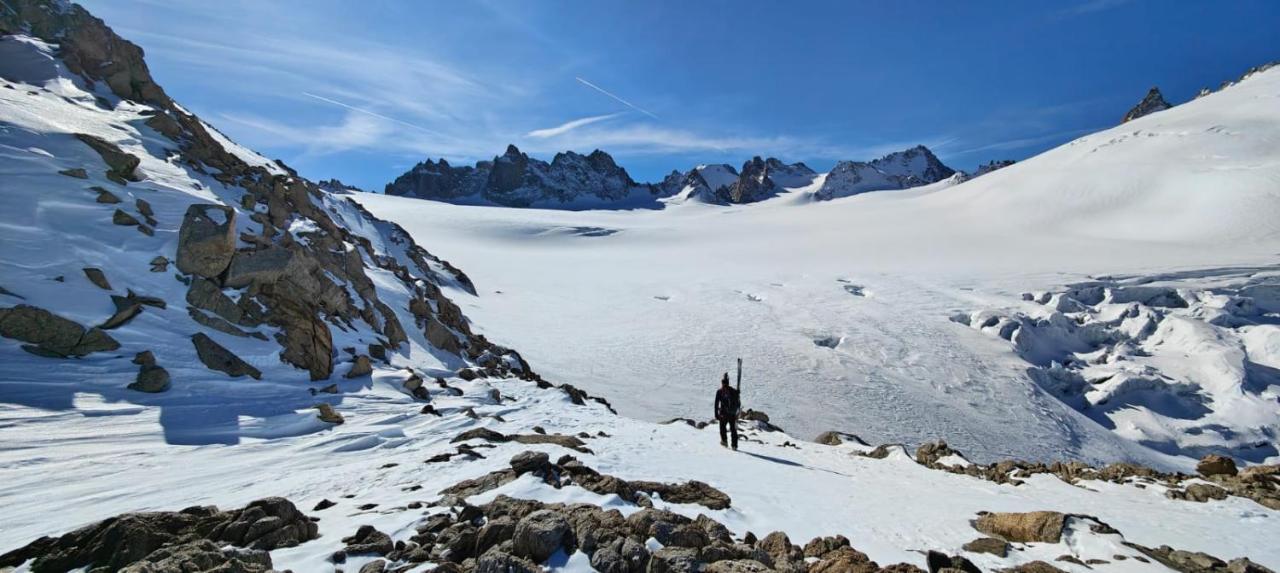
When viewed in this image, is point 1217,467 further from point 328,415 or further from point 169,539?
point 328,415

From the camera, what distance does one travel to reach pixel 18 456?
6492 mm

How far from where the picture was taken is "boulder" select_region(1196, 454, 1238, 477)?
9.32 m

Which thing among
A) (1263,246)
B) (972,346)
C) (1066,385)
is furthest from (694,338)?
(1263,246)

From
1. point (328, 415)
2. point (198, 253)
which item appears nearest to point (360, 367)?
point (328, 415)

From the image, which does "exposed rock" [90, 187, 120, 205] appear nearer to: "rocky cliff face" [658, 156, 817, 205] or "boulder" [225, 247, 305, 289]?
"boulder" [225, 247, 305, 289]

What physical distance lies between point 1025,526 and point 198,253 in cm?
1535

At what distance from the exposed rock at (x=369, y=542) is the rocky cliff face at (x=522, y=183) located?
158416mm

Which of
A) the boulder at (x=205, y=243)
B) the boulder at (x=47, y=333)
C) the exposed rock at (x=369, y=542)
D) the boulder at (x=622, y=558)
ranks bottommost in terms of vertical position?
the exposed rock at (x=369, y=542)

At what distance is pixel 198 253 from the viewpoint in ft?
38.6

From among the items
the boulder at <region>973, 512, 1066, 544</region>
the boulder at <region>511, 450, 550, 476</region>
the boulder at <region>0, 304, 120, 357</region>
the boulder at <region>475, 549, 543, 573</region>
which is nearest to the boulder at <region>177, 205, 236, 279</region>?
the boulder at <region>0, 304, 120, 357</region>

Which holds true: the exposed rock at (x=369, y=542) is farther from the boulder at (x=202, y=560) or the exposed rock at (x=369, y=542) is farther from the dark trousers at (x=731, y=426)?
the dark trousers at (x=731, y=426)

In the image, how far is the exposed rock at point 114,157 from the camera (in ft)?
43.7

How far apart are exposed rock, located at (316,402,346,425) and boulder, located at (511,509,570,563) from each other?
6.69 m

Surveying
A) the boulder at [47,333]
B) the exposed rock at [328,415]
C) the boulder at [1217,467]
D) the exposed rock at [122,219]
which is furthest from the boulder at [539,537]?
the exposed rock at [122,219]
